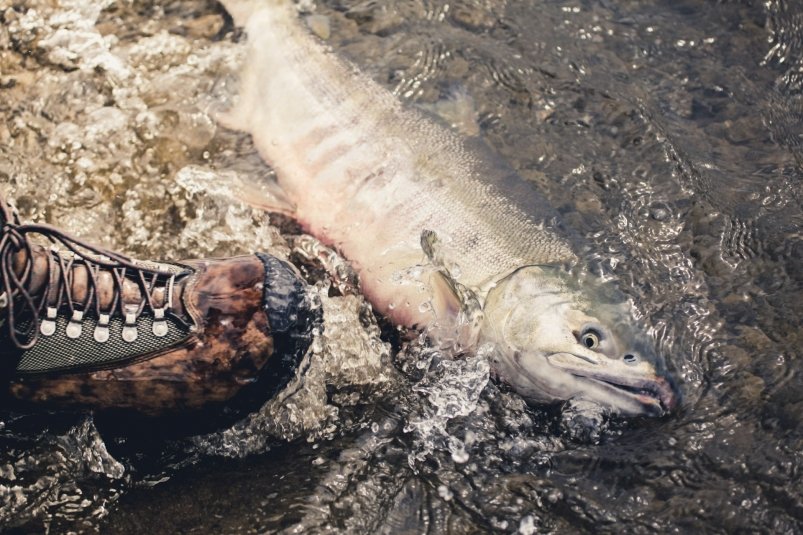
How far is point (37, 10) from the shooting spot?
462 cm

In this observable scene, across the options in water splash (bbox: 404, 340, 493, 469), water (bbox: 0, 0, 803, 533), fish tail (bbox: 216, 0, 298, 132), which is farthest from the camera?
fish tail (bbox: 216, 0, 298, 132)

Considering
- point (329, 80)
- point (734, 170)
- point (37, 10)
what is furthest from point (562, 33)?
point (37, 10)

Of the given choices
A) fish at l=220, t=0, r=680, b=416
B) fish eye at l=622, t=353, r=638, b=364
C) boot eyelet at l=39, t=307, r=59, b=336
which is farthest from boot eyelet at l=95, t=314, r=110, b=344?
fish eye at l=622, t=353, r=638, b=364

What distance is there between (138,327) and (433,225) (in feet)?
4.71

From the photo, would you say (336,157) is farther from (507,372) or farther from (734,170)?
(734,170)

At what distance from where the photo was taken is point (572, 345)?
124 inches

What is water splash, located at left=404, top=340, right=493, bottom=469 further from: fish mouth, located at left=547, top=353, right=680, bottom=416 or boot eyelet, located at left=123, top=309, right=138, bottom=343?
boot eyelet, located at left=123, top=309, right=138, bottom=343

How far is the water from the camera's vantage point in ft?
8.91

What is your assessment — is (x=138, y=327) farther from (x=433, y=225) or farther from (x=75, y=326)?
(x=433, y=225)

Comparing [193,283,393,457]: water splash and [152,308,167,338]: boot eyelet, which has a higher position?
[152,308,167,338]: boot eyelet

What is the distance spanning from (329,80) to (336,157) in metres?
0.43

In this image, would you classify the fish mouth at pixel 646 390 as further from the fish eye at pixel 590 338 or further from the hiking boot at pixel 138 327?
the hiking boot at pixel 138 327

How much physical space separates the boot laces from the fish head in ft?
4.36

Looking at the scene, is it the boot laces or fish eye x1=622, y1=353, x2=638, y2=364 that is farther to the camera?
fish eye x1=622, y1=353, x2=638, y2=364
